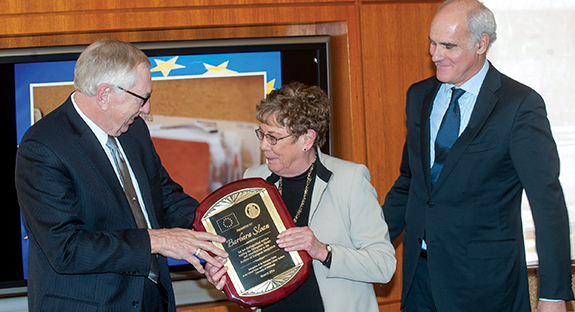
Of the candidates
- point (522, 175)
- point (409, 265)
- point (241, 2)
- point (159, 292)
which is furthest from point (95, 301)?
point (241, 2)

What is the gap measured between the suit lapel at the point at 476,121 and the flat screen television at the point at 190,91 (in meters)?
1.18

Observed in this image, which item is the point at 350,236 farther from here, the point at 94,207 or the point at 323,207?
the point at 94,207

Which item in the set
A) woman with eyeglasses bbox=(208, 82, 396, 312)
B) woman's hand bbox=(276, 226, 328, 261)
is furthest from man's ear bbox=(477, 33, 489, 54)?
woman's hand bbox=(276, 226, 328, 261)

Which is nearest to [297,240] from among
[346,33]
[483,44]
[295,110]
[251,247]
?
[251,247]

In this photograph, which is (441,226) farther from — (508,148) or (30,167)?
(30,167)

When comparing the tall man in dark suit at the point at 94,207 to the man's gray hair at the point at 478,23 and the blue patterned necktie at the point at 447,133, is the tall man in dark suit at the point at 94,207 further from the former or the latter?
the man's gray hair at the point at 478,23

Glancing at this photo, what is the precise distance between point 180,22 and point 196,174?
949 mm

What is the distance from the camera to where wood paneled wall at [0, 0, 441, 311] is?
9.21 ft

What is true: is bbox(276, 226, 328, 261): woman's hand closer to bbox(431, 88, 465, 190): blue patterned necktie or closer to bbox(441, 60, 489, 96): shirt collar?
bbox(431, 88, 465, 190): blue patterned necktie

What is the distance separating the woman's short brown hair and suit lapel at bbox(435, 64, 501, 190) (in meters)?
0.53

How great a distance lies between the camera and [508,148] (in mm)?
1781

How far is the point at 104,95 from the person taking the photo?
1744mm

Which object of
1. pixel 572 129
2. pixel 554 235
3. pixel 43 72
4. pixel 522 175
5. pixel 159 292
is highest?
pixel 43 72

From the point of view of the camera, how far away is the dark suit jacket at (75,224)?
1.58 metres
